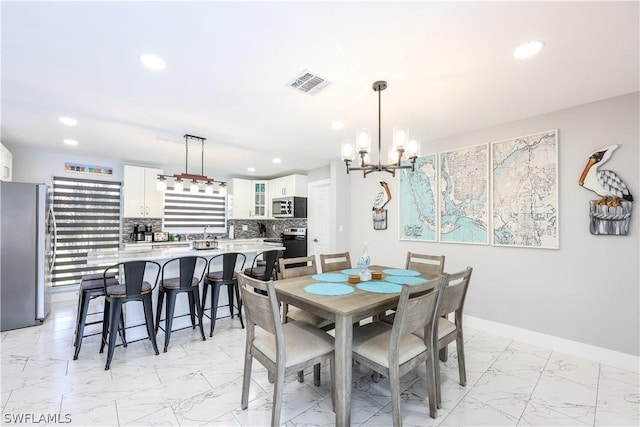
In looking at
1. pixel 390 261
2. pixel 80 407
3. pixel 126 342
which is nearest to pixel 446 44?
pixel 390 261

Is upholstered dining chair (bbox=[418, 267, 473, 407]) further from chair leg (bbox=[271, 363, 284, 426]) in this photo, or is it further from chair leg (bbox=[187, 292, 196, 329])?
chair leg (bbox=[187, 292, 196, 329])

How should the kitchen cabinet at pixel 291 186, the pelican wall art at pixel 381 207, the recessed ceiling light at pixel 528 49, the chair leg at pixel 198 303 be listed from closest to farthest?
the recessed ceiling light at pixel 528 49 < the chair leg at pixel 198 303 < the pelican wall art at pixel 381 207 < the kitchen cabinet at pixel 291 186

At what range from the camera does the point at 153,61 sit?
1.99 m

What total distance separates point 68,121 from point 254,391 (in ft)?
11.4

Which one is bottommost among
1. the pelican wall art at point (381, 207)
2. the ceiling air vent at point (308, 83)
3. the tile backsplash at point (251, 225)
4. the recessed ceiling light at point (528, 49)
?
the tile backsplash at point (251, 225)

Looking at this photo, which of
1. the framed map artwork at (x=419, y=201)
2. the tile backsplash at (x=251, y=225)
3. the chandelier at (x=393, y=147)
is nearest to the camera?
the chandelier at (x=393, y=147)

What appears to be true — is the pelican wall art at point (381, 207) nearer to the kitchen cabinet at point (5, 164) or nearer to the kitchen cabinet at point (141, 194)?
the kitchen cabinet at point (141, 194)

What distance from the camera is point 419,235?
4027mm

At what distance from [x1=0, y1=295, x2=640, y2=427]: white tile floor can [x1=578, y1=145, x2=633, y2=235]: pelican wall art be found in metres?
1.30

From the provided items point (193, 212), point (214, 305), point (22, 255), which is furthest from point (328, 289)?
point (193, 212)

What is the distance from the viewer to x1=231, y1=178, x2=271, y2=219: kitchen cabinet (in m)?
6.38

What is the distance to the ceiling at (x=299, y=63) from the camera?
1.55m

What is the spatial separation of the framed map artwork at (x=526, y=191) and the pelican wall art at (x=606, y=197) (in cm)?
27

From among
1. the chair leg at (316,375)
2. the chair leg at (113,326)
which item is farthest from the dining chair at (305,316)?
the chair leg at (113,326)
